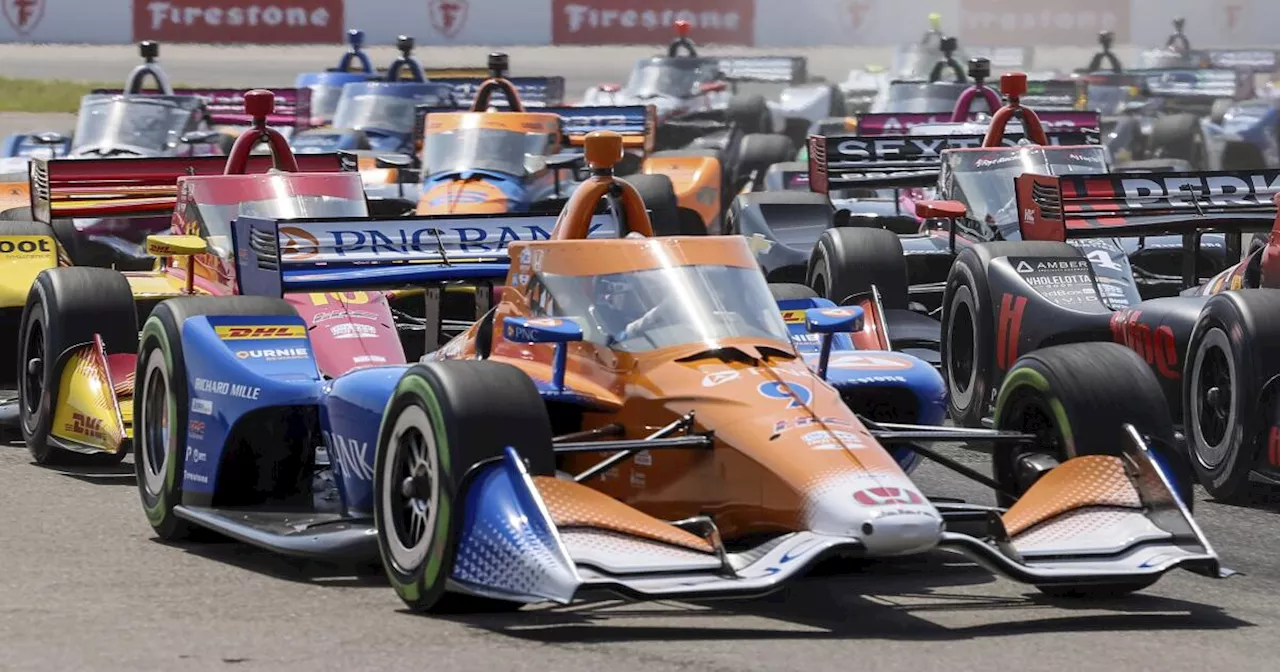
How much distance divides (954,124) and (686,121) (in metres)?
11.0

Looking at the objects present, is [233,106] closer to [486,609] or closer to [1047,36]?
[486,609]

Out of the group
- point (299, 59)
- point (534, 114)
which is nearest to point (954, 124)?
point (534, 114)

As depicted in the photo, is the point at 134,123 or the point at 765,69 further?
the point at 765,69

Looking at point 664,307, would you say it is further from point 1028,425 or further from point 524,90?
point 524,90

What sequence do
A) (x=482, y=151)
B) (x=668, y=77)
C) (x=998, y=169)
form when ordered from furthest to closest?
(x=668, y=77), (x=482, y=151), (x=998, y=169)

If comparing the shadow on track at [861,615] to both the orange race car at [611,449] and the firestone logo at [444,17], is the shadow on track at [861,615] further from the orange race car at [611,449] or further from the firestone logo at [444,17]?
the firestone logo at [444,17]

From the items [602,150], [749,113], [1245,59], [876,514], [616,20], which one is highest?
[602,150]

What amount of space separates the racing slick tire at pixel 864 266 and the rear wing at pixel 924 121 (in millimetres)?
6938

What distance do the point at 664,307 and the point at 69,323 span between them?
390cm

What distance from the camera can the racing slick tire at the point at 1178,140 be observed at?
30031mm

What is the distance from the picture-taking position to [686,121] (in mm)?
29797

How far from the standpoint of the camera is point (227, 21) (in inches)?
1614

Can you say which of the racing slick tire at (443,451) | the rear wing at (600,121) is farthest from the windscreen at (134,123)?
the racing slick tire at (443,451)

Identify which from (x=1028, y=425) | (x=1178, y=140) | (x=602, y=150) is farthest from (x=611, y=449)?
(x=1178, y=140)
